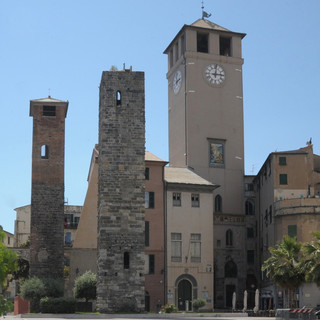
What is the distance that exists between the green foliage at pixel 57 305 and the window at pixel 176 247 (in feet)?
54.6

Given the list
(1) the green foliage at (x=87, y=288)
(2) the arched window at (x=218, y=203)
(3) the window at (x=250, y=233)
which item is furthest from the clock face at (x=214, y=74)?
(1) the green foliage at (x=87, y=288)

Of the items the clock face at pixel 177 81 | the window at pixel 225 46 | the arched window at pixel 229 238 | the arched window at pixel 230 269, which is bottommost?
the arched window at pixel 230 269

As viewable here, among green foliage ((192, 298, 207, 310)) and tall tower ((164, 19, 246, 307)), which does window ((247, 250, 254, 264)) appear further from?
green foliage ((192, 298, 207, 310))

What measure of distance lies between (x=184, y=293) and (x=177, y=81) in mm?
22144

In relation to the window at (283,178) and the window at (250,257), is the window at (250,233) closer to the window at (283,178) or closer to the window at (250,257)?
the window at (250,257)

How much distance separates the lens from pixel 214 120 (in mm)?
67438

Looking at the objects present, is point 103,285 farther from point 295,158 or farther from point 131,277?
point 295,158

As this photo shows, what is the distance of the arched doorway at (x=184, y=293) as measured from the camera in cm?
5812

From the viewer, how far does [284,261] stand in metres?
48.5

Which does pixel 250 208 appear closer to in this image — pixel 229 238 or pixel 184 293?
pixel 229 238

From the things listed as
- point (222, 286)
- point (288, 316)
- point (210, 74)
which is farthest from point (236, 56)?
point (288, 316)

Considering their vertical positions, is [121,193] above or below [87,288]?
above

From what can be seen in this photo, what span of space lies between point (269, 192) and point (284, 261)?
12.5 m

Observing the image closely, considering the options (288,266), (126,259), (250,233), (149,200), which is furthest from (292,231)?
(126,259)
